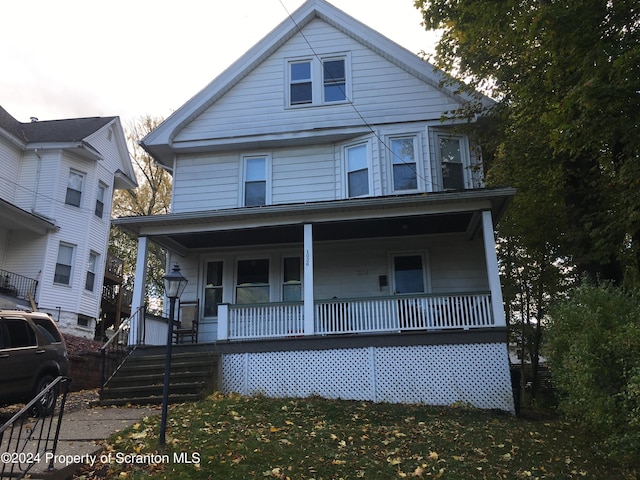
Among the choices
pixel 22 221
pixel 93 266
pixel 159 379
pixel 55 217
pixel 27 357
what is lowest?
pixel 159 379

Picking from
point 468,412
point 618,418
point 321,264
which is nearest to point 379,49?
point 321,264

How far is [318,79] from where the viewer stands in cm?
1489

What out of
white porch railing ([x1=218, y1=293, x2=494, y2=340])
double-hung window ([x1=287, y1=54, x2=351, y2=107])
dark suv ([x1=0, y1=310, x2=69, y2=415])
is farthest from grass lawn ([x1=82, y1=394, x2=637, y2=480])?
double-hung window ([x1=287, y1=54, x2=351, y2=107])

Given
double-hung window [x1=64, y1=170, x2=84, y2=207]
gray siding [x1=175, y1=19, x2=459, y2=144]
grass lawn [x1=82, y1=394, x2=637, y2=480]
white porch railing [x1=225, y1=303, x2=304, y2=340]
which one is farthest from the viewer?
double-hung window [x1=64, y1=170, x2=84, y2=207]

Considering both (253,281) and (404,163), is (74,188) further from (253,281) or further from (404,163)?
Result: (404,163)

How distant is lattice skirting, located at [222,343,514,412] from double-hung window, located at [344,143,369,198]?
4.82 metres

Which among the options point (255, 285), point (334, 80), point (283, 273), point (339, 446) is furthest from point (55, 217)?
point (339, 446)

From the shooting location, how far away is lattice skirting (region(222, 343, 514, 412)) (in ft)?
33.4

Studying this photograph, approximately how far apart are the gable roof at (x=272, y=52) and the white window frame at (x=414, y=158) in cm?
166

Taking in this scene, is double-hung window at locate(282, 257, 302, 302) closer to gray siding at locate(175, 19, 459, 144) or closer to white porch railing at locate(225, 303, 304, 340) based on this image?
white porch railing at locate(225, 303, 304, 340)

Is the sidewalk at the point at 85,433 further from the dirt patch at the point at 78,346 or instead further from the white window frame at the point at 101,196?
the white window frame at the point at 101,196

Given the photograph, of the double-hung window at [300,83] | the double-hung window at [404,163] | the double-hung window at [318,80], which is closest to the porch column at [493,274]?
the double-hung window at [404,163]

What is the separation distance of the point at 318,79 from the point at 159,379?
30.2ft

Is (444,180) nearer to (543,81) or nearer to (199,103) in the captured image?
(543,81)
